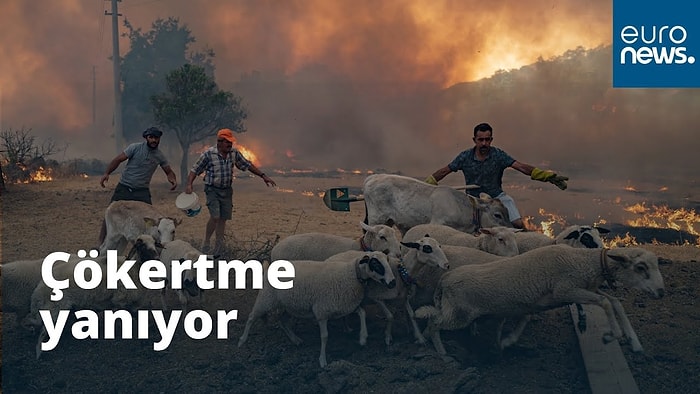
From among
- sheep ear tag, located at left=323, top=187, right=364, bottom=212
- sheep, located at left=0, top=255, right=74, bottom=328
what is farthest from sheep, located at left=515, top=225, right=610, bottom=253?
sheep, located at left=0, top=255, right=74, bottom=328

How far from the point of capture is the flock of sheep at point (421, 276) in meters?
6.11

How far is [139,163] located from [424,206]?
438cm

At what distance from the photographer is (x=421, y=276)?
23.3 feet

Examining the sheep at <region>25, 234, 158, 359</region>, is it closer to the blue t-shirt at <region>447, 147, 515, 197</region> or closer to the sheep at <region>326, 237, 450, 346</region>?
the sheep at <region>326, 237, 450, 346</region>

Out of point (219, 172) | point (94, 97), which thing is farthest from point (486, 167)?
point (94, 97)

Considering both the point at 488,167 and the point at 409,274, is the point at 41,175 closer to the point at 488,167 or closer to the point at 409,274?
the point at 488,167

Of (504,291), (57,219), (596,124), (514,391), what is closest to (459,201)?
(504,291)

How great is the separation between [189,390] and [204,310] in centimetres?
168

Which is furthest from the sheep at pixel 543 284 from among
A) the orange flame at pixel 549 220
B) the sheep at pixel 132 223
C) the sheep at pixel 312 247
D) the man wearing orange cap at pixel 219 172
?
the orange flame at pixel 549 220

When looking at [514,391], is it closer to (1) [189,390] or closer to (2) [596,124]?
(1) [189,390]

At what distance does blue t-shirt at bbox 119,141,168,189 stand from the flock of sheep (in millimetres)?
780

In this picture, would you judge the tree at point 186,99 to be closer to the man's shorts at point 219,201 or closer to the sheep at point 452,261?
the man's shorts at point 219,201

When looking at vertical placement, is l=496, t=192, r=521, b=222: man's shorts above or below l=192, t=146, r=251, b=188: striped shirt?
below

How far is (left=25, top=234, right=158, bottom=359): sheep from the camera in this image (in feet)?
23.5
